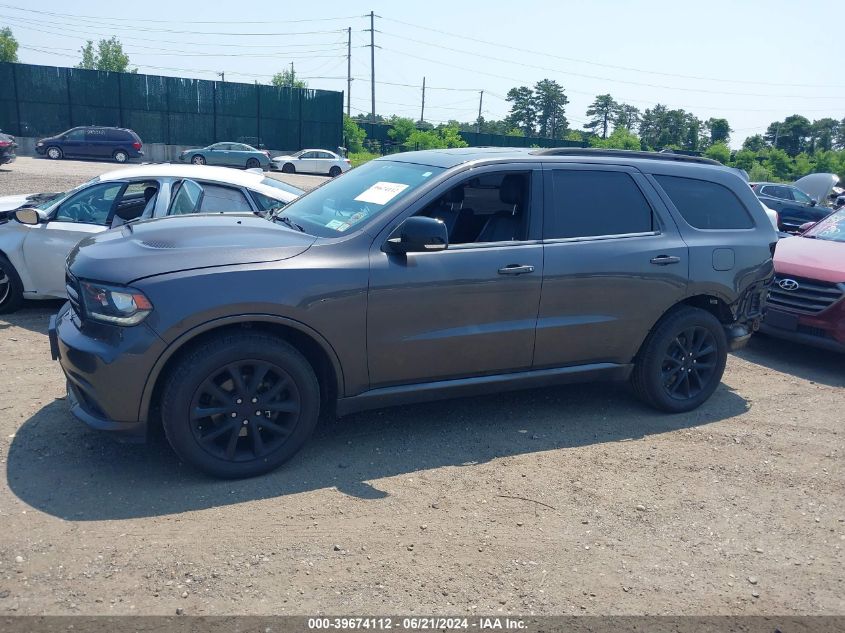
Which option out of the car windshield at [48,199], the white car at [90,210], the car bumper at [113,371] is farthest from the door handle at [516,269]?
the car windshield at [48,199]

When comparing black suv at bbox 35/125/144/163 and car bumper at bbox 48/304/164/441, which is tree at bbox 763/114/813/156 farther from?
car bumper at bbox 48/304/164/441

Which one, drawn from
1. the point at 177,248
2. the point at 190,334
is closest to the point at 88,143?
the point at 177,248

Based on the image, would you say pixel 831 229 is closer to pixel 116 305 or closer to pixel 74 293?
pixel 116 305

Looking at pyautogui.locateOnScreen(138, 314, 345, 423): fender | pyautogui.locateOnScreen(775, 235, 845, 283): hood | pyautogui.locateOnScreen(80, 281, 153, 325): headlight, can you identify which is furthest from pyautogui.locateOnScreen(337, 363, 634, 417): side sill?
pyautogui.locateOnScreen(775, 235, 845, 283): hood

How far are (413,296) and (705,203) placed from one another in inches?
106

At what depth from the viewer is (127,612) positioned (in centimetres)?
297

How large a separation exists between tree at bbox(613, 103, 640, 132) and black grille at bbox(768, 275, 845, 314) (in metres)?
79.2

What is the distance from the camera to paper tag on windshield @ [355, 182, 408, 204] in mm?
4609

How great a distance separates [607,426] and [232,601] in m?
3.11

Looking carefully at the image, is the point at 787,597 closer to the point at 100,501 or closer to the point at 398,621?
the point at 398,621

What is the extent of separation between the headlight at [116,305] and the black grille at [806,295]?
6114 mm

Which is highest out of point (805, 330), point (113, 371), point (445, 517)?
point (113, 371)

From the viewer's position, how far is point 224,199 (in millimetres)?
6930

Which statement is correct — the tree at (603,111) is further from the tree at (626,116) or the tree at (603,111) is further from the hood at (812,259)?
the hood at (812,259)
